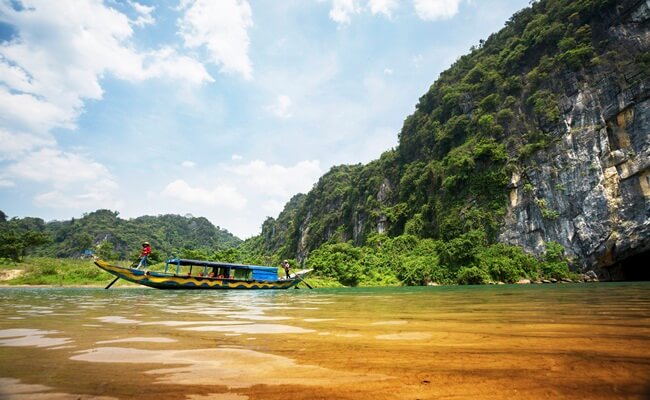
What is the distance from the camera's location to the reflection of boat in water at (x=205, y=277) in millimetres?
17219

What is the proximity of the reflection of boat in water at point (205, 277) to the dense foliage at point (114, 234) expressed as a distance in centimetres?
2560

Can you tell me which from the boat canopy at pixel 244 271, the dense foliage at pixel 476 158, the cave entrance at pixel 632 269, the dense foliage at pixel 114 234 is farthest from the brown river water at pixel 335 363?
the dense foliage at pixel 114 234

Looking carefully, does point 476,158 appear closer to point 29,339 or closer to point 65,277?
point 29,339

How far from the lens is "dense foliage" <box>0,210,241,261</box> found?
214ft

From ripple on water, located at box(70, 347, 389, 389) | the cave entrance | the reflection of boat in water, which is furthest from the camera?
the cave entrance

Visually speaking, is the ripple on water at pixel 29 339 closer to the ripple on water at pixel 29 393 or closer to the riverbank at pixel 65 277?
the ripple on water at pixel 29 393

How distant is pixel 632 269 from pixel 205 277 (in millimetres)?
34289

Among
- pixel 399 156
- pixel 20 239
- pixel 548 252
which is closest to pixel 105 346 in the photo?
pixel 548 252

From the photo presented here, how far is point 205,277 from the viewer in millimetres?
18281

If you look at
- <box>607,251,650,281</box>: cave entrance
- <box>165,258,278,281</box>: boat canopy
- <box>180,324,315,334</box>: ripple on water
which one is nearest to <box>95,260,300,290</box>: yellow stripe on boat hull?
<box>165,258,278,281</box>: boat canopy

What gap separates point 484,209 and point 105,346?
120 feet

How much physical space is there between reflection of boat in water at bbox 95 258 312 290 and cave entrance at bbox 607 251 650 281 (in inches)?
1023

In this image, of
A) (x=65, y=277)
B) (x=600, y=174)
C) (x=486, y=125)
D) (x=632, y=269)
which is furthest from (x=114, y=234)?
(x=632, y=269)

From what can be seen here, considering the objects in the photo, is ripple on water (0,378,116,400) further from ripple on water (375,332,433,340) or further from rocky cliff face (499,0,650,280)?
rocky cliff face (499,0,650,280)
